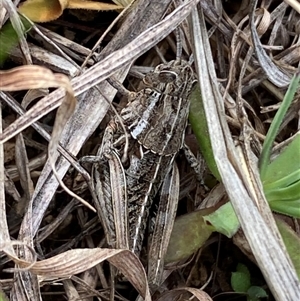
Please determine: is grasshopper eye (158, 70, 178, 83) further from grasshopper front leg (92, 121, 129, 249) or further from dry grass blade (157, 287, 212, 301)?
dry grass blade (157, 287, 212, 301)

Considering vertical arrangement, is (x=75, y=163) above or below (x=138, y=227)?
above

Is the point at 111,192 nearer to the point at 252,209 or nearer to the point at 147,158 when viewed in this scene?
the point at 147,158

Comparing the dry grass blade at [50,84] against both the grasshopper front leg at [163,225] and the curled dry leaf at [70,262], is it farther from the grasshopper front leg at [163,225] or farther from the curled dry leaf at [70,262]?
the grasshopper front leg at [163,225]

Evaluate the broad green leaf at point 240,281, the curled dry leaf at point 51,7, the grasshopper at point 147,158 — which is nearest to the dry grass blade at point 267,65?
the grasshopper at point 147,158

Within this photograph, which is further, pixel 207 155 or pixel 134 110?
pixel 134 110

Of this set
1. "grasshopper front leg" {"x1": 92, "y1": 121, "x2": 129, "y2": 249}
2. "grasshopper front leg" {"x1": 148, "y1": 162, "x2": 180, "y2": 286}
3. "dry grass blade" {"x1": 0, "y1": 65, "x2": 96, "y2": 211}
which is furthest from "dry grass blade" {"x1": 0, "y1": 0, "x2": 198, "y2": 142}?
"grasshopper front leg" {"x1": 148, "y1": 162, "x2": 180, "y2": 286}

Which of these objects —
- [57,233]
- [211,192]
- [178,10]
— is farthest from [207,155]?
[57,233]

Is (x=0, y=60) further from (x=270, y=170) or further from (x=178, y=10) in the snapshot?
(x=270, y=170)
